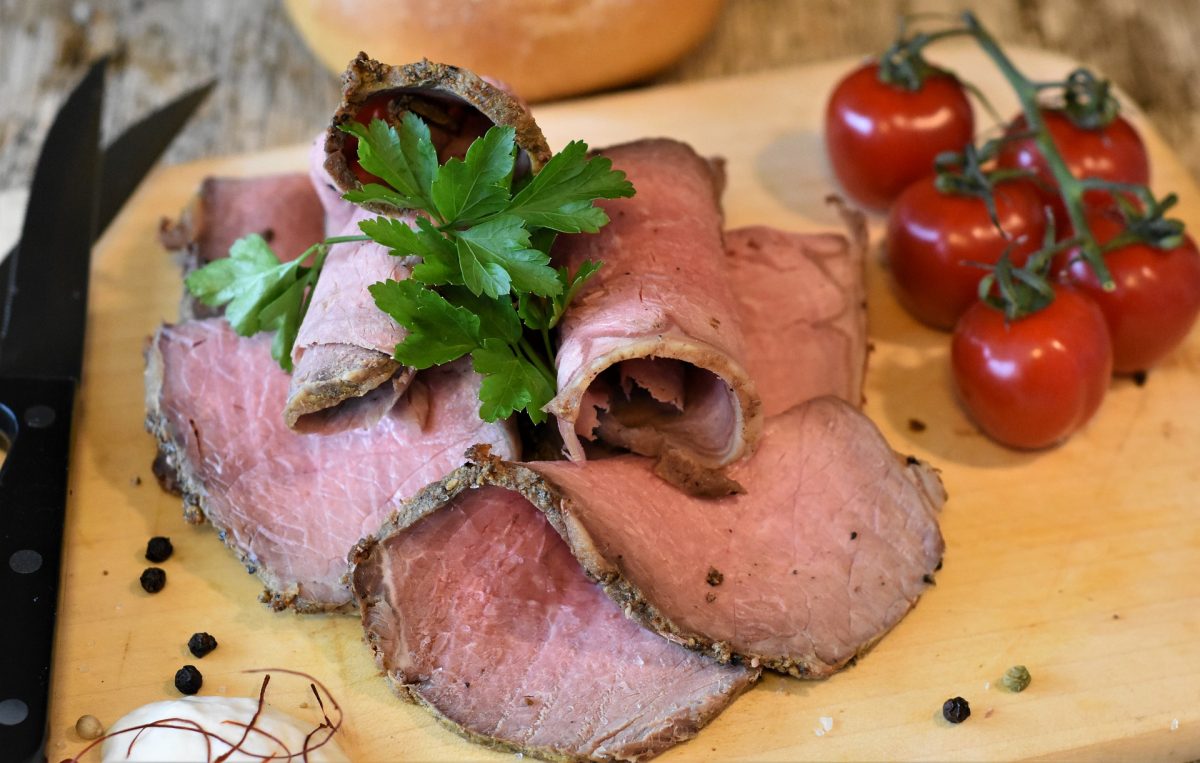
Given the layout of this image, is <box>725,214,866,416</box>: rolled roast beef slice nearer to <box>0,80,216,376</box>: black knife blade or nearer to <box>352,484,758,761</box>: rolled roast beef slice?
<box>352,484,758,761</box>: rolled roast beef slice

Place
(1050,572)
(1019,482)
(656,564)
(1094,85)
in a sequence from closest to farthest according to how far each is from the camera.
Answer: (656,564) → (1050,572) → (1019,482) → (1094,85)

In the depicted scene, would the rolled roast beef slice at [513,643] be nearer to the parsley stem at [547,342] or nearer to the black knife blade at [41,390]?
the parsley stem at [547,342]

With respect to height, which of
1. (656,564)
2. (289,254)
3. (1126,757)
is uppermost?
(289,254)

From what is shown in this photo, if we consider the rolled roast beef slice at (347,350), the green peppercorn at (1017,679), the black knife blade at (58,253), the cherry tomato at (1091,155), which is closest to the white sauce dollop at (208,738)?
the rolled roast beef slice at (347,350)

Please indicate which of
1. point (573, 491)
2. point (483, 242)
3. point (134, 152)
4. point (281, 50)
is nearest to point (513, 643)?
point (573, 491)

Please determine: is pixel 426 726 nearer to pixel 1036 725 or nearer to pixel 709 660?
pixel 709 660

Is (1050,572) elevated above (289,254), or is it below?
below

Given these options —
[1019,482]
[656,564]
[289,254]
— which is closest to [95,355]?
[289,254]
